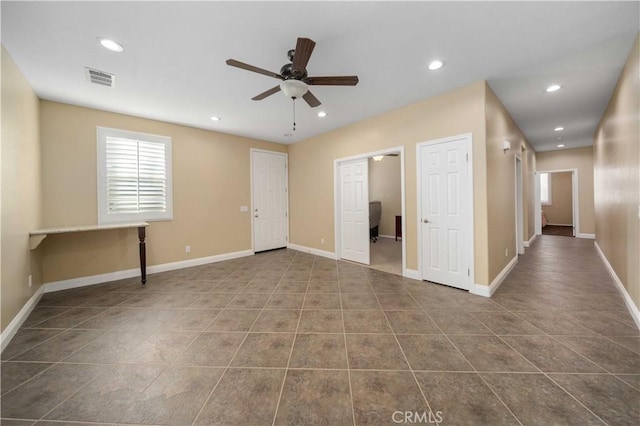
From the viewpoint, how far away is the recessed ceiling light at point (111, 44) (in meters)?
2.10

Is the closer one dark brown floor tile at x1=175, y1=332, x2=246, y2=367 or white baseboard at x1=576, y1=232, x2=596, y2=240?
dark brown floor tile at x1=175, y1=332, x2=246, y2=367

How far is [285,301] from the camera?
9.48 ft

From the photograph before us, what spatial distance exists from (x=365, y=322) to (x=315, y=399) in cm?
103

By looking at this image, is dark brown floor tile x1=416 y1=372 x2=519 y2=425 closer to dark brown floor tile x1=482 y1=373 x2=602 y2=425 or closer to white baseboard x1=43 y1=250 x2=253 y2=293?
dark brown floor tile x1=482 y1=373 x2=602 y2=425

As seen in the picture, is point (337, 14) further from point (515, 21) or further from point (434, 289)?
point (434, 289)

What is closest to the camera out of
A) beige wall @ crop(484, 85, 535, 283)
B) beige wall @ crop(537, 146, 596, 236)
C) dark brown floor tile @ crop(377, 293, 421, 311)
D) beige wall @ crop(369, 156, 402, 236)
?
dark brown floor tile @ crop(377, 293, 421, 311)

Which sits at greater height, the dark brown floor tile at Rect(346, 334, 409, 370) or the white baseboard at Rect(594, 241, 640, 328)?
the white baseboard at Rect(594, 241, 640, 328)

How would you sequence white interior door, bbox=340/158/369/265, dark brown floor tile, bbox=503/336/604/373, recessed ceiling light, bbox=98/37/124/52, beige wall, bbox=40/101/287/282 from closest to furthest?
dark brown floor tile, bbox=503/336/604/373 < recessed ceiling light, bbox=98/37/124/52 < beige wall, bbox=40/101/287/282 < white interior door, bbox=340/158/369/265

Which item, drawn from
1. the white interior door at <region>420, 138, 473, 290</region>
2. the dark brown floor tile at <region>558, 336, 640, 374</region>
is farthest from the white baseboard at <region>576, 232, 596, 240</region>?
the dark brown floor tile at <region>558, 336, 640, 374</region>

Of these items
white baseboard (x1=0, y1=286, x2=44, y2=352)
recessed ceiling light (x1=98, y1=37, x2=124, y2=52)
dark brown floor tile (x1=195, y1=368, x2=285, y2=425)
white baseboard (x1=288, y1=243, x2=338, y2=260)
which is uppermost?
recessed ceiling light (x1=98, y1=37, x2=124, y2=52)

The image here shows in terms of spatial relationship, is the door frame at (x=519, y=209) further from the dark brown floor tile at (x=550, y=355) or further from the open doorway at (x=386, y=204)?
the dark brown floor tile at (x=550, y=355)

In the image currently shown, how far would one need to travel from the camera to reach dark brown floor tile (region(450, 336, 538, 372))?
1.70m

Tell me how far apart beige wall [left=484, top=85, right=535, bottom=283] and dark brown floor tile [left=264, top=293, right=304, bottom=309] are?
8.20ft

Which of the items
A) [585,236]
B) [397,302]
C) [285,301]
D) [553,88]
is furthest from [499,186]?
[585,236]
